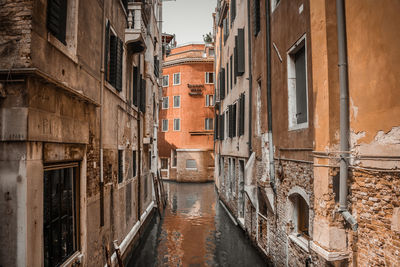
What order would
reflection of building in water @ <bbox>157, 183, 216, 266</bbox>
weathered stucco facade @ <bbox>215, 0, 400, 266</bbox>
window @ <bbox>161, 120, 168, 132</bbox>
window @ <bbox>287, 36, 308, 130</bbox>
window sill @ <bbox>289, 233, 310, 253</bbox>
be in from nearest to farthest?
weathered stucco facade @ <bbox>215, 0, 400, 266</bbox> < window sill @ <bbox>289, 233, 310, 253</bbox> < window @ <bbox>287, 36, 308, 130</bbox> < reflection of building in water @ <bbox>157, 183, 216, 266</bbox> < window @ <bbox>161, 120, 168, 132</bbox>

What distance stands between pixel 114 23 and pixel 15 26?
424 cm

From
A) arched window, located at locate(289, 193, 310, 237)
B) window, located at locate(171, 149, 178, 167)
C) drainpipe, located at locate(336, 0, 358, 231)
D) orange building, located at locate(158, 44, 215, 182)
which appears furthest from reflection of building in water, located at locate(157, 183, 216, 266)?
window, located at locate(171, 149, 178, 167)

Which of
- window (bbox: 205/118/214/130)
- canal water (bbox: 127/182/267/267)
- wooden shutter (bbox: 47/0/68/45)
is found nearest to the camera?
wooden shutter (bbox: 47/0/68/45)

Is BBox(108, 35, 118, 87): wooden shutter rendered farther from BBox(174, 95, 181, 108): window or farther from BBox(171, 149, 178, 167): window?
BBox(171, 149, 178, 167): window

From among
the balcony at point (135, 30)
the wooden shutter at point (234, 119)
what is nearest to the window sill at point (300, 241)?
the balcony at point (135, 30)

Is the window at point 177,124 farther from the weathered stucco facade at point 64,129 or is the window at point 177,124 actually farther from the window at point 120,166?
the window at point 120,166

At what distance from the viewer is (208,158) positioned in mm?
26125

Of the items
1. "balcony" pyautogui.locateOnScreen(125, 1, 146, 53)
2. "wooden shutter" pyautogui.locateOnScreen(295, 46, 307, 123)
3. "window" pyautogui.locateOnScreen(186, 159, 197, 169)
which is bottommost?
"window" pyautogui.locateOnScreen(186, 159, 197, 169)

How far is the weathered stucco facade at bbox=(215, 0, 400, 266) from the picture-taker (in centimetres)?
350

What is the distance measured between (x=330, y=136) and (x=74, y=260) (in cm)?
432

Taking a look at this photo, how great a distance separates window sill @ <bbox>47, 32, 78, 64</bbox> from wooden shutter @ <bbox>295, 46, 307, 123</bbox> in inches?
157

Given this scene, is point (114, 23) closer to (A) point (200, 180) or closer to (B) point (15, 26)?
(B) point (15, 26)

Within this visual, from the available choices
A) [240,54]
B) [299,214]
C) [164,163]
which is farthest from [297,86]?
[164,163]

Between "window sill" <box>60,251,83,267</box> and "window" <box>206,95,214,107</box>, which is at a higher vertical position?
"window" <box>206,95,214,107</box>
